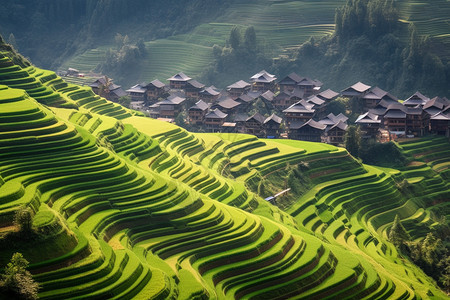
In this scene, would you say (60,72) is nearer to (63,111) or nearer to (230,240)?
(63,111)

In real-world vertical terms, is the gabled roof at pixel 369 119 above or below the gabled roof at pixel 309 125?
above

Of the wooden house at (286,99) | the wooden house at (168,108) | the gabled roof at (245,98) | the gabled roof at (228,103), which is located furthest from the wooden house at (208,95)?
the wooden house at (286,99)

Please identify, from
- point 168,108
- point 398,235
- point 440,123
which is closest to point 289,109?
point 168,108

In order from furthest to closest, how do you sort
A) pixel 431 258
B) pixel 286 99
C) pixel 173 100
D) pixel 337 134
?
pixel 286 99 < pixel 173 100 < pixel 337 134 < pixel 431 258

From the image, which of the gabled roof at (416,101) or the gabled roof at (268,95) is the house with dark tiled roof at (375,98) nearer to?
the gabled roof at (416,101)

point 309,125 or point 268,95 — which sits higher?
point 309,125

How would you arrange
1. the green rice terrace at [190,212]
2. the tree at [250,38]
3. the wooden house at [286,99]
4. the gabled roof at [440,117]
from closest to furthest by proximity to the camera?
the green rice terrace at [190,212], the gabled roof at [440,117], the wooden house at [286,99], the tree at [250,38]

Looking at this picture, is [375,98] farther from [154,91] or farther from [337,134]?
[154,91]

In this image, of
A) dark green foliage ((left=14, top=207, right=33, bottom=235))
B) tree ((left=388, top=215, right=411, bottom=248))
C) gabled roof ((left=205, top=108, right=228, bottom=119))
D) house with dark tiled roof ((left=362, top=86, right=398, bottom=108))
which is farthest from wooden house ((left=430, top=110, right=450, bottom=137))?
dark green foliage ((left=14, top=207, right=33, bottom=235))
